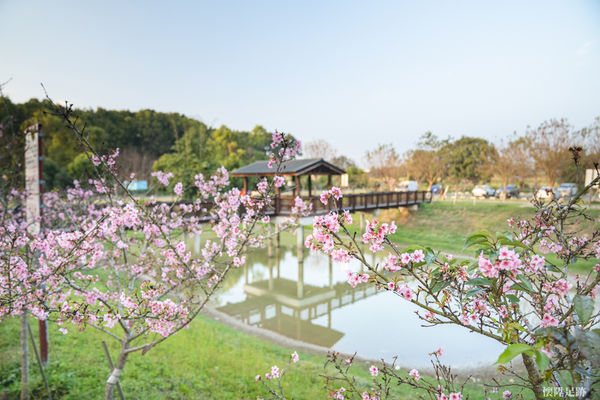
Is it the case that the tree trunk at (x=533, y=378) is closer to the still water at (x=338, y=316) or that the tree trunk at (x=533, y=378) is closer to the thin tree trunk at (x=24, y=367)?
the still water at (x=338, y=316)

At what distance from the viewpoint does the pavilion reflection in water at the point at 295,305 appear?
674 cm

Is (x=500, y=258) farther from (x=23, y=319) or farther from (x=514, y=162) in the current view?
(x=514, y=162)

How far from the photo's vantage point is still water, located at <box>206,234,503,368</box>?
19.0ft

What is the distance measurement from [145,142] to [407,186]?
2797 cm

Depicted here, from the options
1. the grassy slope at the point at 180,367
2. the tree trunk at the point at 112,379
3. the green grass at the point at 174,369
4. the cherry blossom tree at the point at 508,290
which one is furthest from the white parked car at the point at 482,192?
the tree trunk at the point at 112,379

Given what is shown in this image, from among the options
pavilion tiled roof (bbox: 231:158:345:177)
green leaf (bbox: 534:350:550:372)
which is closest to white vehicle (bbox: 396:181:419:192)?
pavilion tiled roof (bbox: 231:158:345:177)

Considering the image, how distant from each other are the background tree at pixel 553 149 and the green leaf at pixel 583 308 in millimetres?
16447

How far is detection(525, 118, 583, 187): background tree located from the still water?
10942 mm

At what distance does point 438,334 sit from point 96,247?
251 inches

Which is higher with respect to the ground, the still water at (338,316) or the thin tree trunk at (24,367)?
the thin tree trunk at (24,367)

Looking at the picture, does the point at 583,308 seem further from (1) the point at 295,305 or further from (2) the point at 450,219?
(2) the point at 450,219

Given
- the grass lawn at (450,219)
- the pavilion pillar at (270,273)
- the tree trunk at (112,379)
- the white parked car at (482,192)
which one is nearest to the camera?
the tree trunk at (112,379)

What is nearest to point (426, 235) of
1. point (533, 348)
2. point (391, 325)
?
point (391, 325)

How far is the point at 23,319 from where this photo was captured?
10.3 feet
